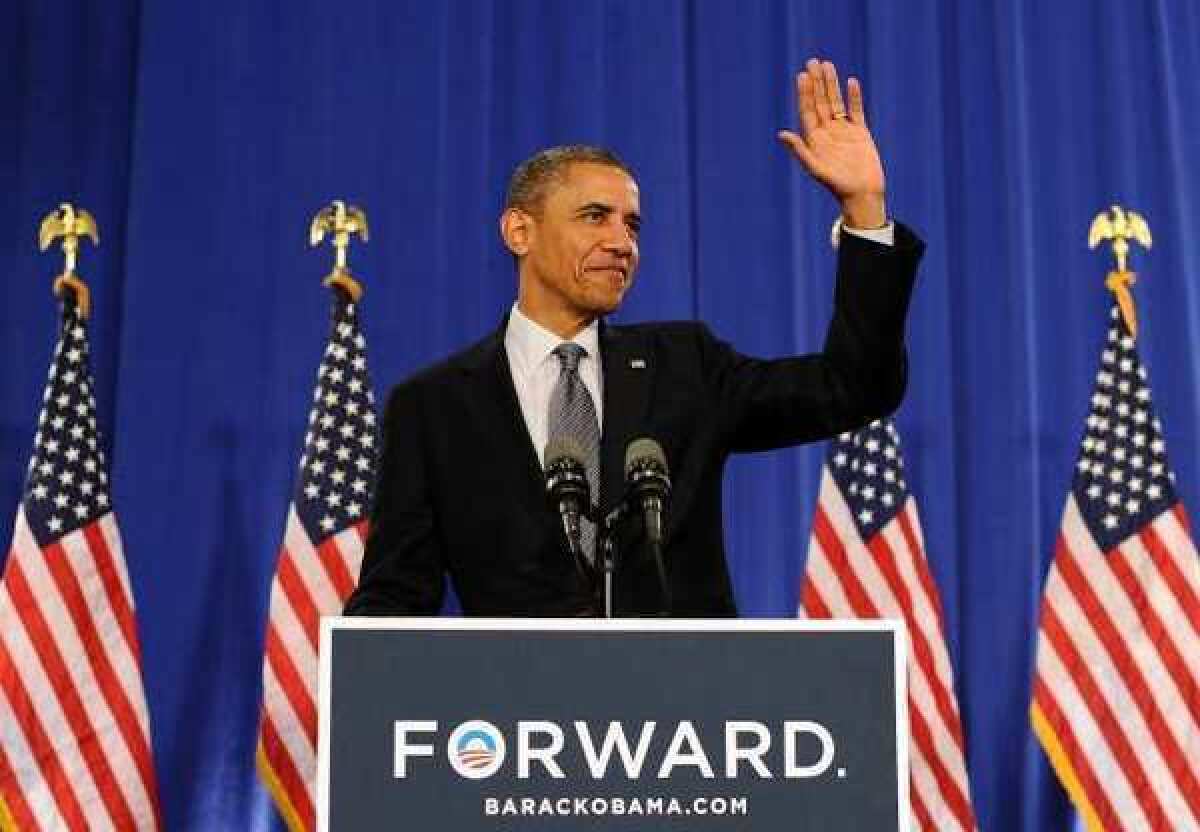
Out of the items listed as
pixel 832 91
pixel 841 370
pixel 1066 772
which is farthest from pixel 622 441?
pixel 1066 772

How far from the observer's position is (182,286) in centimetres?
553

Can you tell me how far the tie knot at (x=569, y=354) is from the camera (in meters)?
2.59

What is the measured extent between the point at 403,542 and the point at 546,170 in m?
0.65

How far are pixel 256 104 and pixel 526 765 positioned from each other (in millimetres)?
4424

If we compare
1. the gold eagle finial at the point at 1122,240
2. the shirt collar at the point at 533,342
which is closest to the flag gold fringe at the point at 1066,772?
the gold eagle finial at the point at 1122,240

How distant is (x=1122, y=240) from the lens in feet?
17.0

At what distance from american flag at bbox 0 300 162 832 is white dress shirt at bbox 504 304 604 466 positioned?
2.51 meters

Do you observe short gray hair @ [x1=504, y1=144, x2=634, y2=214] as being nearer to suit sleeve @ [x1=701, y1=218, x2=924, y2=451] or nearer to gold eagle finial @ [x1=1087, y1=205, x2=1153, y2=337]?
suit sleeve @ [x1=701, y1=218, x2=924, y2=451]

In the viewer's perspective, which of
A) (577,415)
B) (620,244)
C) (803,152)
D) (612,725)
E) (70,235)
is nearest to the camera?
(612,725)

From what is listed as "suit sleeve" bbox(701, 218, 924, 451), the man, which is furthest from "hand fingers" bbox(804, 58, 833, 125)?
"suit sleeve" bbox(701, 218, 924, 451)

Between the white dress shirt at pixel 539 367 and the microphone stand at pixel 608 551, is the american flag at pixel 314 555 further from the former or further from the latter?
the microphone stand at pixel 608 551

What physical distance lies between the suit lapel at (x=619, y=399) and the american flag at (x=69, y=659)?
263 cm

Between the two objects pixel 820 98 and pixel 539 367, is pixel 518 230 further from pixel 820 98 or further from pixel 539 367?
pixel 820 98

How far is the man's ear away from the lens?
2773 millimetres
